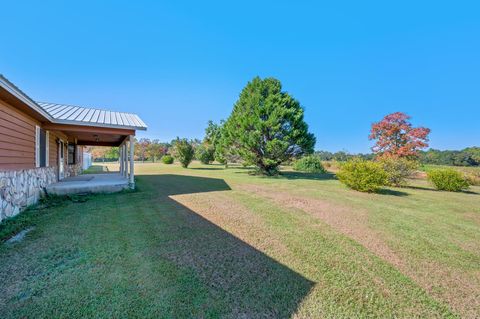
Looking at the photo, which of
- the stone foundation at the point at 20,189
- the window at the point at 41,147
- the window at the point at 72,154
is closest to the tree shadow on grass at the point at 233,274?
the stone foundation at the point at 20,189

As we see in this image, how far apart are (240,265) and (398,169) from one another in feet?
38.7

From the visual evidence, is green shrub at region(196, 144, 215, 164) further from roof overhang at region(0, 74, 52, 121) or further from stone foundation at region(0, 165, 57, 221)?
roof overhang at region(0, 74, 52, 121)

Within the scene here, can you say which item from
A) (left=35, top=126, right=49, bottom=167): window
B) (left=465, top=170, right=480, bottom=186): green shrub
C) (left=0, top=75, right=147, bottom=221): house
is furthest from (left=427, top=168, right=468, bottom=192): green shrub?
(left=35, top=126, right=49, bottom=167): window

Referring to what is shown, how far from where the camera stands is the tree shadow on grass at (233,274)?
2.09m

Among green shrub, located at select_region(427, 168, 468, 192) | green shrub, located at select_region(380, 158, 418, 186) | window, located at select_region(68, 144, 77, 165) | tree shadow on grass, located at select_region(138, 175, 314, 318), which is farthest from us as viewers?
window, located at select_region(68, 144, 77, 165)

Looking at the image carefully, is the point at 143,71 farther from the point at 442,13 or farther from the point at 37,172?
the point at 442,13

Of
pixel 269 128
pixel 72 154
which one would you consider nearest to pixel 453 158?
pixel 269 128

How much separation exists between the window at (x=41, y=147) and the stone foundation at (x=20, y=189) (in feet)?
0.97

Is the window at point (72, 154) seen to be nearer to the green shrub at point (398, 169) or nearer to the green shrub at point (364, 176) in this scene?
the green shrub at point (364, 176)

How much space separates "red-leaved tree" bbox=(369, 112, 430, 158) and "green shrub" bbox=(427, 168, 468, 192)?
26.2ft

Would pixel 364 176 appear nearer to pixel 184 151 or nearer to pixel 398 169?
pixel 398 169

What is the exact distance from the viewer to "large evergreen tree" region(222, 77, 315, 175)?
14.6 meters

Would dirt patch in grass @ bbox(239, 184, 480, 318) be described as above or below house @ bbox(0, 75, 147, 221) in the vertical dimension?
below

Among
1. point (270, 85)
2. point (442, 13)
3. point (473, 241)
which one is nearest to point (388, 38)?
point (442, 13)
